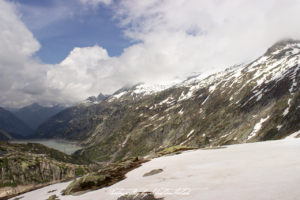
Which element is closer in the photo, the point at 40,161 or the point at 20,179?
the point at 20,179

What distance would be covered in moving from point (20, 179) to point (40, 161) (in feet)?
29.7

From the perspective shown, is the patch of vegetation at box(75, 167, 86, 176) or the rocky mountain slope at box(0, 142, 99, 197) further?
the patch of vegetation at box(75, 167, 86, 176)

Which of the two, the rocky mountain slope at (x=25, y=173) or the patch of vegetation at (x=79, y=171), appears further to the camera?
the patch of vegetation at (x=79, y=171)

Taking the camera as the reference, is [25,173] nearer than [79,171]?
Yes

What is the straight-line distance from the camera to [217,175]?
13.6 m

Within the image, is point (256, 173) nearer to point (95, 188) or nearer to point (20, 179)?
point (95, 188)

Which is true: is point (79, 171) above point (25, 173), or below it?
below

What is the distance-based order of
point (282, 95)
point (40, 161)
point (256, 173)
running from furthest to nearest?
1. point (282, 95)
2. point (40, 161)
3. point (256, 173)

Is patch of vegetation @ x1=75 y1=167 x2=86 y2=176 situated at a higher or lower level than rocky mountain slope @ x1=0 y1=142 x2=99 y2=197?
lower

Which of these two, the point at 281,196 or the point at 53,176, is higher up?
the point at 281,196

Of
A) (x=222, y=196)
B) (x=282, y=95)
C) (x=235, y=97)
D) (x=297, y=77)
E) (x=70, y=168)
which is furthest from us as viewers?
(x=235, y=97)

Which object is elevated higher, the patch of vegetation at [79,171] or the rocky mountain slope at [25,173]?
the rocky mountain slope at [25,173]

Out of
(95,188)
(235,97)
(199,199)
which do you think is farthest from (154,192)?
(235,97)

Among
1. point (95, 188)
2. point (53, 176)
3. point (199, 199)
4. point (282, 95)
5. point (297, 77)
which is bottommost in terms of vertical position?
point (53, 176)
